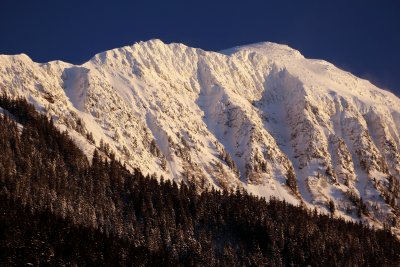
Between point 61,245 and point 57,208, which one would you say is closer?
point 61,245

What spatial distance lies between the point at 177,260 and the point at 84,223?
27.6m

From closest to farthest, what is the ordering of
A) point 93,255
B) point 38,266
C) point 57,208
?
1. point 38,266
2. point 93,255
3. point 57,208

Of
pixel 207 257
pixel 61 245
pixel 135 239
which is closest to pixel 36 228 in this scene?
pixel 61 245

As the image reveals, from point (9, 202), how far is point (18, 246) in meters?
28.1

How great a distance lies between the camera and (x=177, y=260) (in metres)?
178

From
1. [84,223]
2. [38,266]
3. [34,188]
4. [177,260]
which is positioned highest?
[34,188]

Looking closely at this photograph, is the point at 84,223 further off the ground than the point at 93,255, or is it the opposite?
the point at 84,223

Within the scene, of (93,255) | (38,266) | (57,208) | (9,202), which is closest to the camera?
(38,266)

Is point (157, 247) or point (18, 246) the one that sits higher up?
point (157, 247)

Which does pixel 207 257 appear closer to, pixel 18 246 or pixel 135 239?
pixel 135 239

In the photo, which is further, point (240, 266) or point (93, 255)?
point (240, 266)

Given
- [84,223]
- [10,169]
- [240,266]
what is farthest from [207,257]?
[10,169]

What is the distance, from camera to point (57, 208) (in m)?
187

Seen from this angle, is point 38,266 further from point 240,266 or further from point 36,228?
point 240,266
